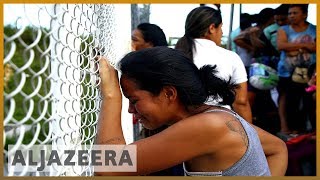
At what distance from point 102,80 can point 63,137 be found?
1.05 ft

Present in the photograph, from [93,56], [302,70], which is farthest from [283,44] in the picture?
[93,56]

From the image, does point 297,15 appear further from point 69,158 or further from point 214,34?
point 69,158

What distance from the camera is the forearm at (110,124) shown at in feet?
5.93

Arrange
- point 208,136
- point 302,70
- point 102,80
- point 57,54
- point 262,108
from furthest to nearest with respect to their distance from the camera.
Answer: point 262,108 → point 302,70 → point 102,80 → point 208,136 → point 57,54

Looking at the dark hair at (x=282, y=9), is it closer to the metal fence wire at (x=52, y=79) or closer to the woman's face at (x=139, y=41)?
the woman's face at (x=139, y=41)

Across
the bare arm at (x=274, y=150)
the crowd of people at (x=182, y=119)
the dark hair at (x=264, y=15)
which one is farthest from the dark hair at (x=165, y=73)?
the dark hair at (x=264, y=15)

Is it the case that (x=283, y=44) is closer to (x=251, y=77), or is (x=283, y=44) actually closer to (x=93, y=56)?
(x=251, y=77)

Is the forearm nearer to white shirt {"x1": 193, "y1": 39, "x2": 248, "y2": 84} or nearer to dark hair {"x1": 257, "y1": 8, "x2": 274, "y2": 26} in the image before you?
white shirt {"x1": 193, "y1": 39, "x2": 248, "y2": 84}

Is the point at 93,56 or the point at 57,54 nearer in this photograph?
the point at 57,54

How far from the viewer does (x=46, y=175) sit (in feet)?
5.45

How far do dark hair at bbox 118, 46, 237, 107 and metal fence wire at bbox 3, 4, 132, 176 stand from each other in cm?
22

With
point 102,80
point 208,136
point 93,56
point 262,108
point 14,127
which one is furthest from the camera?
point 262,108

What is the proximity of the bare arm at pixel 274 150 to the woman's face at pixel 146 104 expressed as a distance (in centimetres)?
55

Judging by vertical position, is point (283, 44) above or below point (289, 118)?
above
